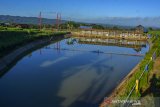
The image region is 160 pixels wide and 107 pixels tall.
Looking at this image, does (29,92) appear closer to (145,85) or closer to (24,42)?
(145,85)

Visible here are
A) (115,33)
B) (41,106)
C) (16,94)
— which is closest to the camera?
(41,106)

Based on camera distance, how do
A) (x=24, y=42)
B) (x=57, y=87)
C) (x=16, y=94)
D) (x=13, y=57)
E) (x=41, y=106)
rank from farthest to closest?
(x=24, y=42) < (x=13, y=57) < (x=57, y=87) < (x=16, y=94) < (x=41, y=106)

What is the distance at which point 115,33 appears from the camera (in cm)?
5831

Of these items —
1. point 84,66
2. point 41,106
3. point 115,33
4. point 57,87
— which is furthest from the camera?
point 115,33

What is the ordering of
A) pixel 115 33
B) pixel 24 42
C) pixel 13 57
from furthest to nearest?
1. pixel 115 33
2. pixel 24 42
3. pixel 13 57

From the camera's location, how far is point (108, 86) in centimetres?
1595

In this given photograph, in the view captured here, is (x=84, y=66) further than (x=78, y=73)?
Yes

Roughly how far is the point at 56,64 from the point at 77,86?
8275 mm

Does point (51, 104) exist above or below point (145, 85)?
below

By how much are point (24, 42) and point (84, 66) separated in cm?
1170

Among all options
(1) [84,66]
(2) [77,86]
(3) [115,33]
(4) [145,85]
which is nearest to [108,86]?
(2) [77,86]

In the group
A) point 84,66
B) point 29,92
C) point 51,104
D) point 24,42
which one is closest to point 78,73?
point 84,66

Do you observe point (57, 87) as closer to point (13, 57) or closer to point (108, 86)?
point (108, 86)

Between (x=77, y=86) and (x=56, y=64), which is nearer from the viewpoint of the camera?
(x=77, y=86)
